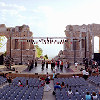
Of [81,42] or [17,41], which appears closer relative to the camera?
[81,42]

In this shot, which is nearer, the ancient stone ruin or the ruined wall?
the ruined wall

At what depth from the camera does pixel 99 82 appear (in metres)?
15.8

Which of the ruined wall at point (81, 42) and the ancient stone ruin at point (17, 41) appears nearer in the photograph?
the ruined wall at point (81, 42)

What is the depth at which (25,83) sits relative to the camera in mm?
15344

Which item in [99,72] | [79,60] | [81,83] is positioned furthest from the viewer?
[79,60]

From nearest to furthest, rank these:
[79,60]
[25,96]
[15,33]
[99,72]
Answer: [25,96], [99,72], [79,60], [15,33]

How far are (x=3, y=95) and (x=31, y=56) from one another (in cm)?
2716

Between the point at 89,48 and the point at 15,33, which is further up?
the point at 15,33

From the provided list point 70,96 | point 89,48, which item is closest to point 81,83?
point 70,96

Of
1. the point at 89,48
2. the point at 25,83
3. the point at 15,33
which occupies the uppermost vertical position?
the point at 15,33

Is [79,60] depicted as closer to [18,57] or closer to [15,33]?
[18,57]

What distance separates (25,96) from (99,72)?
15.5 metres

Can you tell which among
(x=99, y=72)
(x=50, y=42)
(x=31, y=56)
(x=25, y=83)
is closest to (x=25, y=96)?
(x=25, y=83)

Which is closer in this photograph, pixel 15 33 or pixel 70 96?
pixel 70 96
